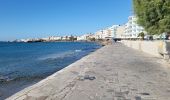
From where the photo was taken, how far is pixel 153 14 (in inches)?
1163

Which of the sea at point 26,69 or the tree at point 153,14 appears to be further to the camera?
the tree at point 153,14

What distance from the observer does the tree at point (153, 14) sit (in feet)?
89.5

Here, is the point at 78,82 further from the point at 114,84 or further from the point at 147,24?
the point at 147,24

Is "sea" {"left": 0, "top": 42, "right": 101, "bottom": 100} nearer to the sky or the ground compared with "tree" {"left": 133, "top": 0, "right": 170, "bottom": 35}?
nearer to the ground

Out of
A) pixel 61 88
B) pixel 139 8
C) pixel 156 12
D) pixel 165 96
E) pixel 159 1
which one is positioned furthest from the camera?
pixel 139 8

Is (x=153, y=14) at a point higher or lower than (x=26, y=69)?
higher

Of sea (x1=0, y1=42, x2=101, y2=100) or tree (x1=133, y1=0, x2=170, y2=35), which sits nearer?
sea (x1=0, y1=42, x2=101, y2=100)

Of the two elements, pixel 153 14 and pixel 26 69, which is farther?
pixel 153 14

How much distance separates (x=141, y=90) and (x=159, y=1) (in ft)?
60.9

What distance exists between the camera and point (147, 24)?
3188 cm

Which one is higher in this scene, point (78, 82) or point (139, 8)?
point (139, 8)

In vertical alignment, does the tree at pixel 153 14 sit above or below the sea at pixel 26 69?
above

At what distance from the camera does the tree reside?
89.5 ft

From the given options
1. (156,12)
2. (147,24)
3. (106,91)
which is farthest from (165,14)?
(106,91)
